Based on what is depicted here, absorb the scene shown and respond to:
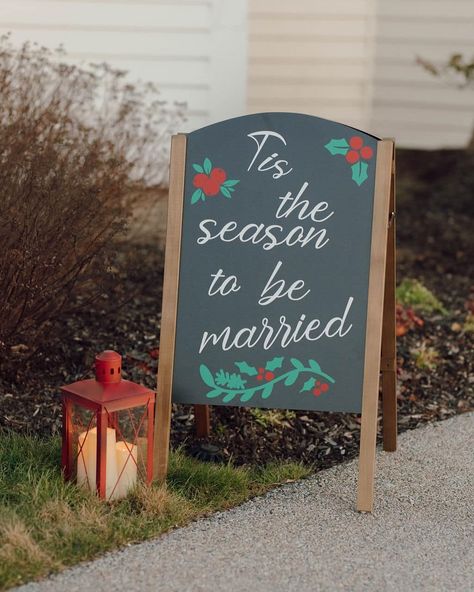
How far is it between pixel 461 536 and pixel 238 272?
1320mm

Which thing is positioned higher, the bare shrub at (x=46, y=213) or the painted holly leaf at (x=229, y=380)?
the bare shrub at (x=46, y=213)

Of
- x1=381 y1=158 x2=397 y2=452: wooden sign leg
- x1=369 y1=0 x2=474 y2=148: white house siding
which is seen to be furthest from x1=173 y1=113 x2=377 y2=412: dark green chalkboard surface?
x1=369 y1=0 x2=474 y2=148: white house siding

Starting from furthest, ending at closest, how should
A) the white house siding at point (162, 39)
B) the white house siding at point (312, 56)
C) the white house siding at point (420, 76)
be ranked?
the white house siding at point (420, 76)
the white house siding at point (312, 56)
the white house siding at point (162, 39)

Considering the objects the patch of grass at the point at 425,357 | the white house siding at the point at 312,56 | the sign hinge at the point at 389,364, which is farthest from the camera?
the white house siding at the point at 312,56

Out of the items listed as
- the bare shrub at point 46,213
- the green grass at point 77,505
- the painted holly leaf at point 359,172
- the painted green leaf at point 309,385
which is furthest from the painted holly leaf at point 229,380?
the bare shrub at point 46,213

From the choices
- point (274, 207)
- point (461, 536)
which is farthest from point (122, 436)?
point (461, 536)

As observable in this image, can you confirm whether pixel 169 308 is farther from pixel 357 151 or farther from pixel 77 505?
pixel 357 151

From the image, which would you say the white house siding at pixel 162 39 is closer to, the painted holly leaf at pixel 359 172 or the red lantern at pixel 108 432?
the painted holly leaf at pixel 359 172

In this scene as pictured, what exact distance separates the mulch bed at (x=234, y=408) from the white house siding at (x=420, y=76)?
3.26 m

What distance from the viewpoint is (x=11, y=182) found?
4562 millimetres

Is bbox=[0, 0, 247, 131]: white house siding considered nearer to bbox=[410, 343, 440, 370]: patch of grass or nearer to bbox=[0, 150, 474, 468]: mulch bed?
bbox=[0, 150, 474, 468]: mulch bed

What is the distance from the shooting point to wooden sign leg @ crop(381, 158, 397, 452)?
13.2 ft

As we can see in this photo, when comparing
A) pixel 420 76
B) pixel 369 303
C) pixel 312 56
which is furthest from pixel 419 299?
pixel 420 76

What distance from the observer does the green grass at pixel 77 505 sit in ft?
10.6
